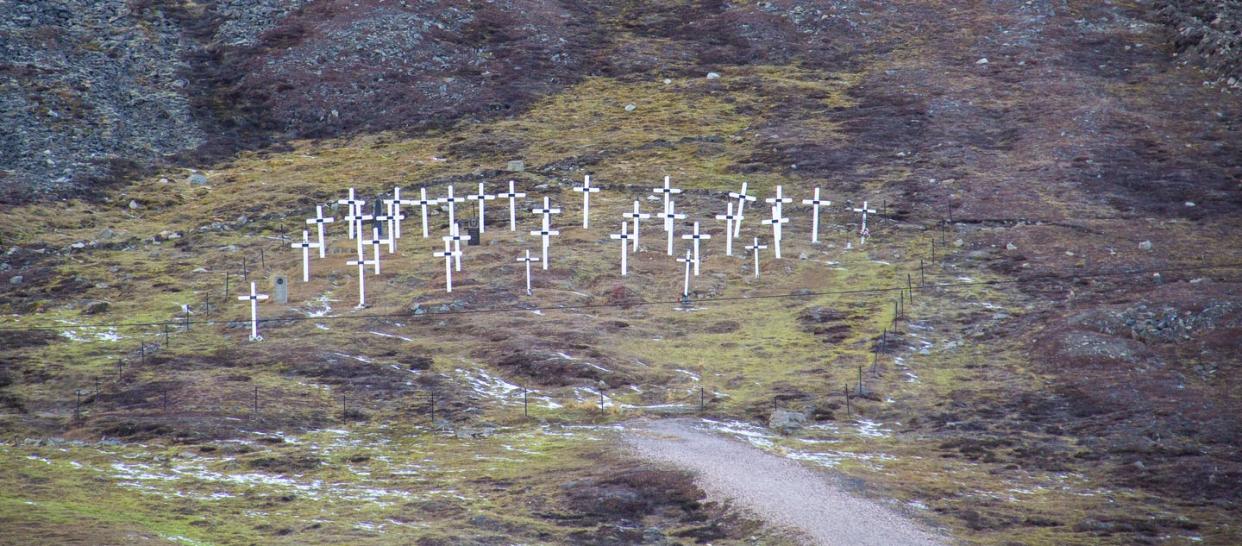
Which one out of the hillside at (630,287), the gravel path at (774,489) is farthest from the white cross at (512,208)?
the gravel path at (774,489)

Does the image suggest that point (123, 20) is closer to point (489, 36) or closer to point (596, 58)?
point (489, 36)

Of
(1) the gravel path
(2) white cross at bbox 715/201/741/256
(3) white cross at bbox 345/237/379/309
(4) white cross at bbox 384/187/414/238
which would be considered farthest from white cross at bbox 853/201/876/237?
(1) the gravel path

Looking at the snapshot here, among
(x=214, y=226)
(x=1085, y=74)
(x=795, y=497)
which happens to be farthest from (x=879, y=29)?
(x=795, y=497)

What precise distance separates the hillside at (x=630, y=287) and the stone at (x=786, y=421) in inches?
4.9

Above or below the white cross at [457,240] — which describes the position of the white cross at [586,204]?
above

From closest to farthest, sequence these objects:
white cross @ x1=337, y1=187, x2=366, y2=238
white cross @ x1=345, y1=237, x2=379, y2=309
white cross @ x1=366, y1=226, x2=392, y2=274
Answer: white cross @ x1=345, y1=237, x2=379, y2=309, white cross @ x1=366, y1=226, x2=392, y2=274, white cross @ x1=337, y1=187, x2=366, y2=238

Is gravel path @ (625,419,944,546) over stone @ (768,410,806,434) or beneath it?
beneath

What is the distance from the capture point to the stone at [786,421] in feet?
112

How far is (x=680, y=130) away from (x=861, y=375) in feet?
87.6

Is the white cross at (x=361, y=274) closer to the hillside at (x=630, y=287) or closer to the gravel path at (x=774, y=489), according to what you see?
the hillside at (x=630, y=287)

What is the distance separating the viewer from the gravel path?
26.1 metres

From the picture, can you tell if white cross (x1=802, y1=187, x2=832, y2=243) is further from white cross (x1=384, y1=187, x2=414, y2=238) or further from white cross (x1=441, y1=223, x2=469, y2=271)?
white cross (x1=384, y1=187, x2=414, y2=238)

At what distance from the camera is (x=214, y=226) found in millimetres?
53000

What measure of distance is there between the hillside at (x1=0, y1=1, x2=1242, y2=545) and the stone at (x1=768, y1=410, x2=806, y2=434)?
0.13m
